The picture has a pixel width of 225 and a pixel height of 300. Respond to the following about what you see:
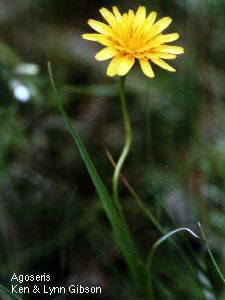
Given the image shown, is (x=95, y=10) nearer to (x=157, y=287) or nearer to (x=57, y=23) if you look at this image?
(x=57, y=23)

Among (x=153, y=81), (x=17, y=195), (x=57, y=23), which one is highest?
(x=57, y=23)

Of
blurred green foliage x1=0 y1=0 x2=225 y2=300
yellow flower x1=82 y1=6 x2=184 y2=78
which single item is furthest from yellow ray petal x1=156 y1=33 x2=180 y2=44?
blurred green foliage x1=0 y1=0 x2=225 y2=300

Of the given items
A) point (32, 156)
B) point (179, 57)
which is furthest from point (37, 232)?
point (179, 57)

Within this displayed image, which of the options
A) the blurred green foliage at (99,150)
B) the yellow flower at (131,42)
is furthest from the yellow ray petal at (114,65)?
the blurred green foliage at (99,150)

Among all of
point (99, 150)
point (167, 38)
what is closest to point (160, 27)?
point (167, 38)

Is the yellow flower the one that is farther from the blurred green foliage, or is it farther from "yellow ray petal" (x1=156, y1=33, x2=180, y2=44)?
the blurred green foliage

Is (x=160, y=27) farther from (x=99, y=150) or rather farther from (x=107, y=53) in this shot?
(x=99, y=150)

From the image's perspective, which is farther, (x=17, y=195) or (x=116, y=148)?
(x=116, y=148)
